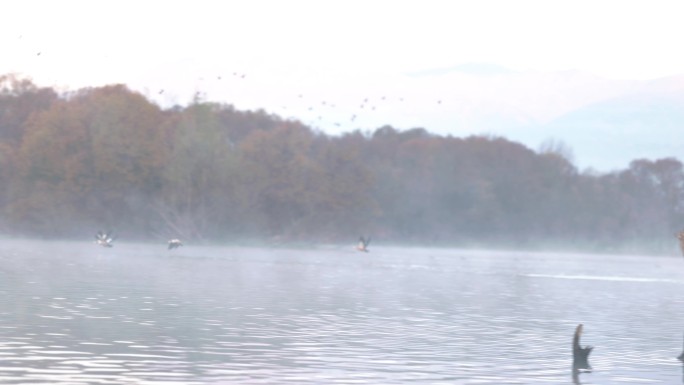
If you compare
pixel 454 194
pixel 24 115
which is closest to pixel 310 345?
pixel 24 115

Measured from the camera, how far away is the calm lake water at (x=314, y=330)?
17.9m

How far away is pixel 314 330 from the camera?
23922 millimetres

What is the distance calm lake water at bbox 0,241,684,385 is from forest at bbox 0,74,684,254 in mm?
43643

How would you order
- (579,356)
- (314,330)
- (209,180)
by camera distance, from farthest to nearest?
(209,180) → (314,330) → (579,356)

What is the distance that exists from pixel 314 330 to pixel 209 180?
218 ft

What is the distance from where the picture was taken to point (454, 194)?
11562cm

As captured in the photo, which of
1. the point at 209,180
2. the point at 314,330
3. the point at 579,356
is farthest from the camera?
the point at 209,180

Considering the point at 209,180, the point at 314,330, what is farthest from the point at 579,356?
the point at 209,180

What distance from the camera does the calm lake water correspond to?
17.9 meters

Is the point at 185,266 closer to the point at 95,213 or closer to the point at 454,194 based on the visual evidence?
the point at 95,213

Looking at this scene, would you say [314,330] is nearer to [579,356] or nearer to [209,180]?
[579,356]

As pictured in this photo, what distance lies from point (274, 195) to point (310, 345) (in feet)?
241

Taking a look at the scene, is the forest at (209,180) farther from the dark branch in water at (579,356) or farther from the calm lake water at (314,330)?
the dark branch in water at (579,356)

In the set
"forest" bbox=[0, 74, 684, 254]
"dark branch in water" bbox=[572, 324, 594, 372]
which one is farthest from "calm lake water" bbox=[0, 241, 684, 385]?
"forest" bbox=[0, 74, 684, 254]
